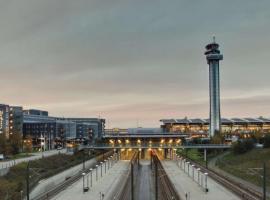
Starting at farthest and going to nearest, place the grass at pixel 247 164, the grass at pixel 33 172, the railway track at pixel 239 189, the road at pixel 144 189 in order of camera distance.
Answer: the grass at pixel 247 164
the road at pixel 144 189
the railway track at pixel 239 189
the grass at pixel 33 172

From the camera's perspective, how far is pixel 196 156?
484 ft

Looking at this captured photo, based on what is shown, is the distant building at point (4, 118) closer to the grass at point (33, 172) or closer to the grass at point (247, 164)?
the grass at point (33, 172)

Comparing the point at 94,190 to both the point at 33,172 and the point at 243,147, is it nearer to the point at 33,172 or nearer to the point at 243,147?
the point at 33,172

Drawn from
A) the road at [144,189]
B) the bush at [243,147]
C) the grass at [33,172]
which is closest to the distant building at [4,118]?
the grass at [33,172]

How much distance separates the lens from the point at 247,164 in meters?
98.0

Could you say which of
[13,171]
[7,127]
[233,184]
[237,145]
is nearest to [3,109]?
[7,127]

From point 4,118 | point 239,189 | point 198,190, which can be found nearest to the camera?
point 239,189

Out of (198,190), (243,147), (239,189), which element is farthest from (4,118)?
(239,189)

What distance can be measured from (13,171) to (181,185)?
27162 mm

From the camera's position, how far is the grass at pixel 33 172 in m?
55.2

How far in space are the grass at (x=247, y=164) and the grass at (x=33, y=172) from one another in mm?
36004

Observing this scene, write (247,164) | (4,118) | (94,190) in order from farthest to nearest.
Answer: (4,118) < (247,164) < (94,190)

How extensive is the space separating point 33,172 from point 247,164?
44.5 metres

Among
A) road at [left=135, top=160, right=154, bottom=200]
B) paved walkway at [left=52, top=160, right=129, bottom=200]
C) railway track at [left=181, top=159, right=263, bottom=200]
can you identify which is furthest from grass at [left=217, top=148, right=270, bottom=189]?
paved walkway at [left=52, top=160, right=129, bottom=200]
